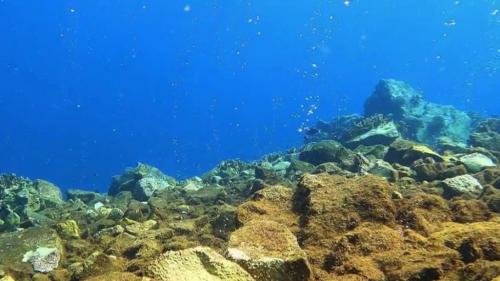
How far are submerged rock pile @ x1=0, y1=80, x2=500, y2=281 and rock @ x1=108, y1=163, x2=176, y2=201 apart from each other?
1.66m

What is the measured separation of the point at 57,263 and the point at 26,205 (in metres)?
5.56

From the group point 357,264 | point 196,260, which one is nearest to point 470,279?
point 357,264

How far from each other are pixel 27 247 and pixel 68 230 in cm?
101

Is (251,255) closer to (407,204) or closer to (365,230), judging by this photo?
(365,230)

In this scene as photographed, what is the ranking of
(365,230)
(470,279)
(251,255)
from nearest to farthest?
1. (470,279)
2. (251,255)
3. (365,230)

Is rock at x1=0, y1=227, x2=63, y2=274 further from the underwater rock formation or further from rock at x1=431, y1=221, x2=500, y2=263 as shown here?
the underwater rock formation

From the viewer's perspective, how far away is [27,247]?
671 cm

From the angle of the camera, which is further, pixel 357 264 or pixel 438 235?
pixel 438 235

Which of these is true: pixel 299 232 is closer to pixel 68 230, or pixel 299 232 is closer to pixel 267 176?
pixel 68 230

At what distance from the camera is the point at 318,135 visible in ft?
79.1

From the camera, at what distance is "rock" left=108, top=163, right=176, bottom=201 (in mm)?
12844

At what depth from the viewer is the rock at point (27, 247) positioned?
6.29 m

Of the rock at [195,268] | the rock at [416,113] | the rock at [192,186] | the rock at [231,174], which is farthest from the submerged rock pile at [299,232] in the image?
the rock at [416,113]

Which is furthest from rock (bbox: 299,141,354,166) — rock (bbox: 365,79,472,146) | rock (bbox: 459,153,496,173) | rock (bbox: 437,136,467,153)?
→ rock (bbox: 365,79,472,146)
